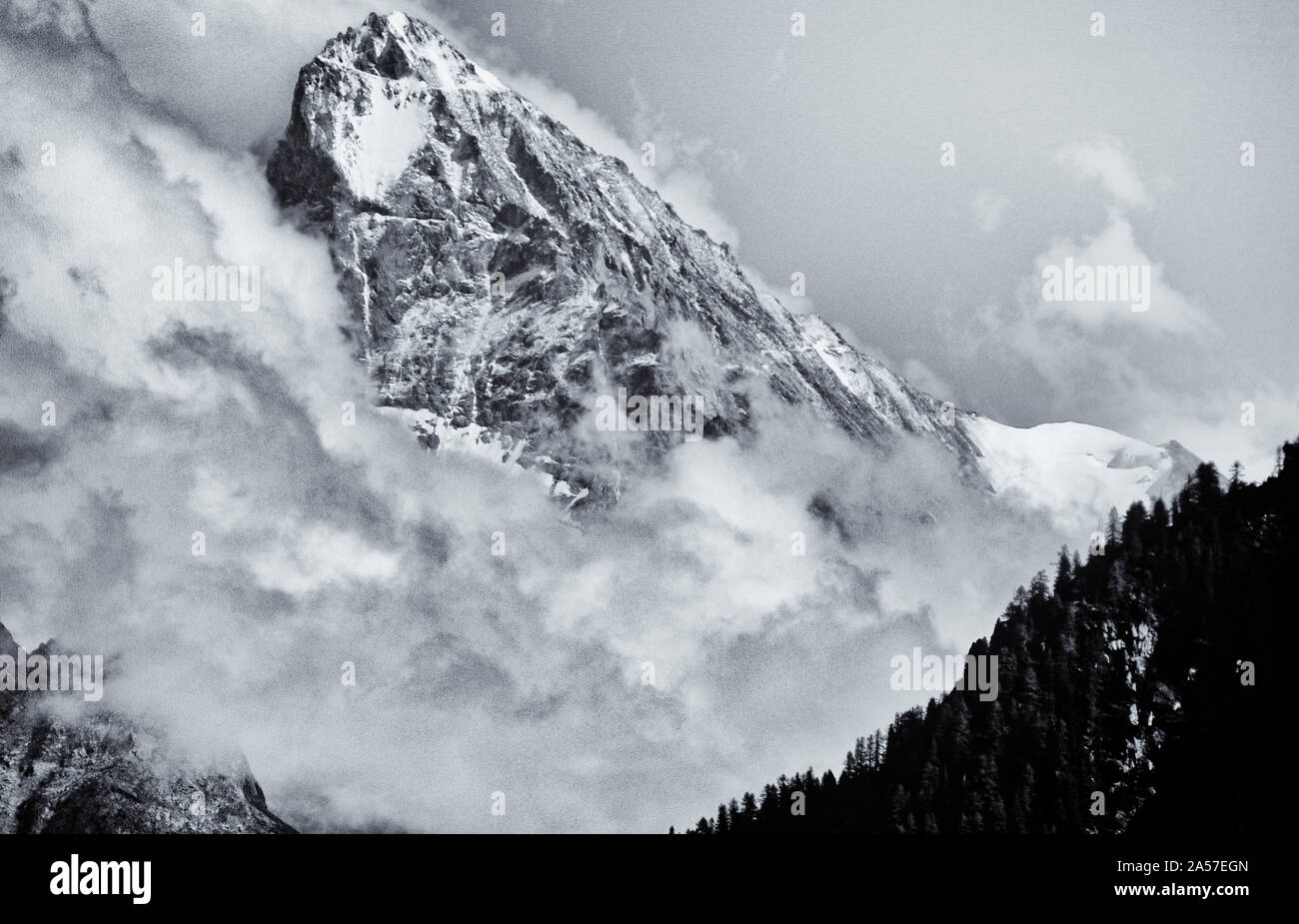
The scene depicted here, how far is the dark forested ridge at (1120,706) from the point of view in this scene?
129625 mm

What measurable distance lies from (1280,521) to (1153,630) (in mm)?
18628

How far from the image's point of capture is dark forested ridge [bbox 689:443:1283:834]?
425 feet

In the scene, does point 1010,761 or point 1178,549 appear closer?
point 1010,761

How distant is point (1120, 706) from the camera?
5581 inches
